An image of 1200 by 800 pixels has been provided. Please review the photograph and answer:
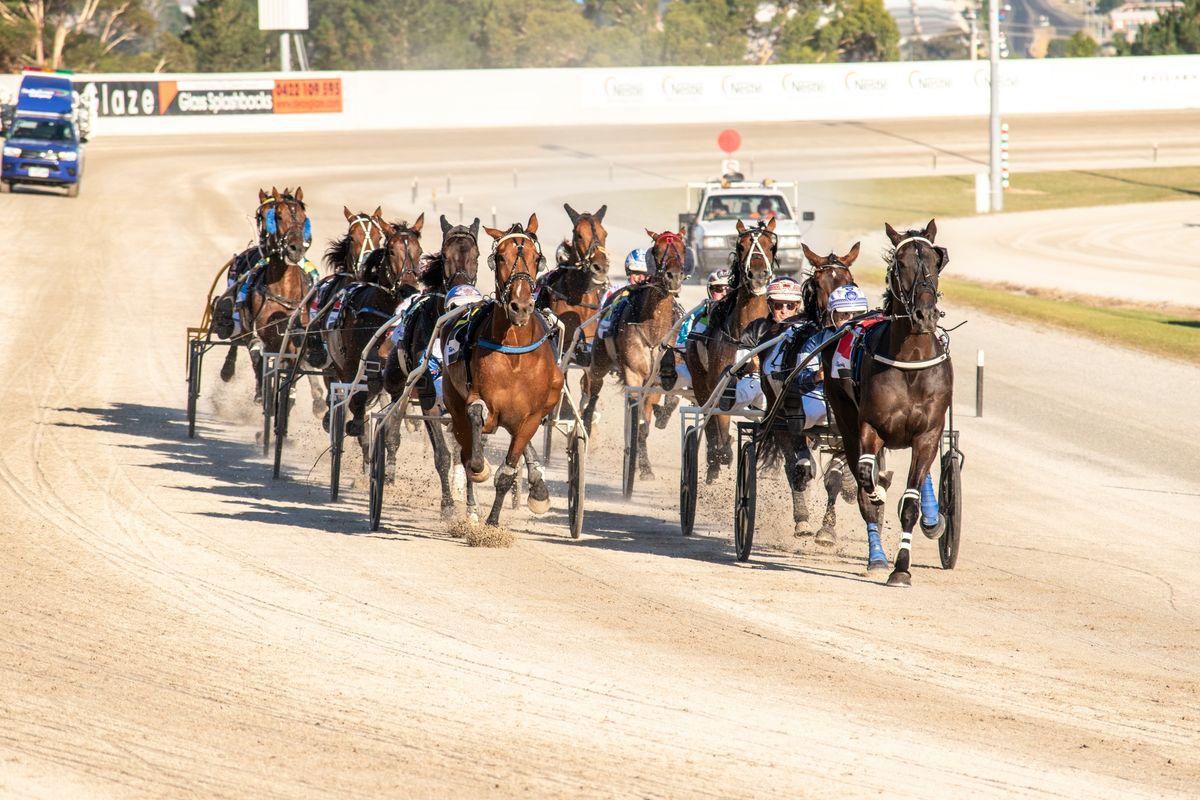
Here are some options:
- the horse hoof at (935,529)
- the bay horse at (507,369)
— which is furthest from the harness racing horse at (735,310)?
the horse hoof at (935,529)

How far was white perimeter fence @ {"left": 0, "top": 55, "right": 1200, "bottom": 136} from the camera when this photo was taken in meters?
63.9

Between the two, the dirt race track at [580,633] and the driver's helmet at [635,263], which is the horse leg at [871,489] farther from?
the driver's helmet at [635,263]

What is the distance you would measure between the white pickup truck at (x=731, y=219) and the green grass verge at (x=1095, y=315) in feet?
5.91

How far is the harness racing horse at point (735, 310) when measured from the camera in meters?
13.2

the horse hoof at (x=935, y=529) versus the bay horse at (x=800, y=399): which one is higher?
the bay horse at (x=800, y=399)

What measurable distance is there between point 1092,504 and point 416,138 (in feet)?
166

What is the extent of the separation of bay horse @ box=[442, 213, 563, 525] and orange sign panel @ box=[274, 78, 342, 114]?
5518cm

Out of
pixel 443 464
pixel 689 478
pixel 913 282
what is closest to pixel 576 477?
pixel 689 478

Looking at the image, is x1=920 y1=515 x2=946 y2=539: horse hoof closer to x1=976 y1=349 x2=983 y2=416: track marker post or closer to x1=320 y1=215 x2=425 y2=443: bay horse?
x1=320 y1=215 x2=425 y2=443: bay horse

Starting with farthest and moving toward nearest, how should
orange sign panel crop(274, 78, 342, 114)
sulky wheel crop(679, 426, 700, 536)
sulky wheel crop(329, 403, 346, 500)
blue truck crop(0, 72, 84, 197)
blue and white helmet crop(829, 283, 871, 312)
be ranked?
orange sign panel crop(274, 78, 342, 114) → blue truck crop(0, 72, 84, 197) → sulky wheel crop(329, 403, 346, 500) → sulky wheel crop(679, 426, 700, 536) → blue and white helmet crop(829, 283, 871, 312)

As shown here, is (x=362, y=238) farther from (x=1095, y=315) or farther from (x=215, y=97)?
(x=215, y=97)

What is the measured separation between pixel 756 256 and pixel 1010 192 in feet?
134

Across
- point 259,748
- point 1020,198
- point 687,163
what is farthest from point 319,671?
point 687,163

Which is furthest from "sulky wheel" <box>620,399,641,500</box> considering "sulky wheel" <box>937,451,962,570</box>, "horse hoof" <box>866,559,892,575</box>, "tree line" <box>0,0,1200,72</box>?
"tree line" <box>0,0,1200,72</box>
